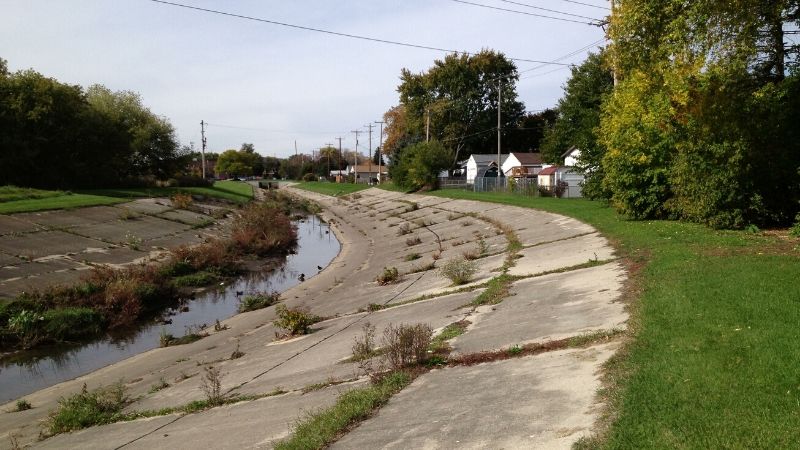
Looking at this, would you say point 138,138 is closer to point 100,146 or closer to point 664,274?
point 100,146

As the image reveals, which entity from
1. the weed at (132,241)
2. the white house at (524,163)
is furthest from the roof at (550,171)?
the weed at (132,241)

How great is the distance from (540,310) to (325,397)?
4564 mm

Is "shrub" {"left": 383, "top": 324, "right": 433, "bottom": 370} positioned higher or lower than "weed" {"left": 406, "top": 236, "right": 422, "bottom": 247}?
higher

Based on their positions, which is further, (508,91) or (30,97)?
(508,91)

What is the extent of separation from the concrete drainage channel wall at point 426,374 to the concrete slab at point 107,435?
4cm

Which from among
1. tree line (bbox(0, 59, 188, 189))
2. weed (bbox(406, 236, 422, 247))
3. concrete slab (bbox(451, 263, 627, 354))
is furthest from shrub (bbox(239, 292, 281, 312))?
tree line (bbox(0, 59, 188, 189))

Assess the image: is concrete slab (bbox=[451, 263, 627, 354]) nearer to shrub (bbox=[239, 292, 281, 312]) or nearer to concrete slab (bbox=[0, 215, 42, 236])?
shrub (bbox=[239, 292, 281, 312])

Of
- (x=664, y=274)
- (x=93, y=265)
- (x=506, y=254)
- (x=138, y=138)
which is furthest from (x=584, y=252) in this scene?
(x=138, y=138)

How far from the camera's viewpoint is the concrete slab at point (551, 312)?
923 cm

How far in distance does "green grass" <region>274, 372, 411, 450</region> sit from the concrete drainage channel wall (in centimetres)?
18

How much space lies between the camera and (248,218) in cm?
4056

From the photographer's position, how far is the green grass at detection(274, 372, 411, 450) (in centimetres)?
647

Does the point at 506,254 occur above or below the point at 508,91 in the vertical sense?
below

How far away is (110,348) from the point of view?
16.7 meters
